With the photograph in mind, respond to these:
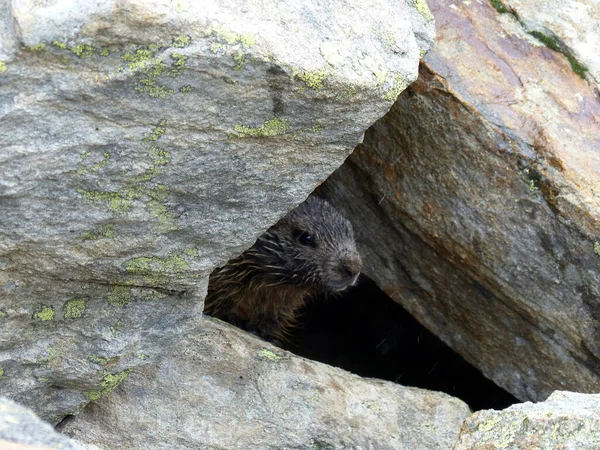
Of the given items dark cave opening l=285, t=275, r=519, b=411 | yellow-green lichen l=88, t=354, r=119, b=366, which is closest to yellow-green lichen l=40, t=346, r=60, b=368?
yellow-green lichen l=88, t=354, r=119, b=366

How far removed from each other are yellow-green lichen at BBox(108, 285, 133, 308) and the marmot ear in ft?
6.95

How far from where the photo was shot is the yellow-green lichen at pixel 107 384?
14.0ft

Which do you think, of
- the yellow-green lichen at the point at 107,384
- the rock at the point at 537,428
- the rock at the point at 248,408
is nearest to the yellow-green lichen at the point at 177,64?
the yellow-green lichen at the point at 107,384

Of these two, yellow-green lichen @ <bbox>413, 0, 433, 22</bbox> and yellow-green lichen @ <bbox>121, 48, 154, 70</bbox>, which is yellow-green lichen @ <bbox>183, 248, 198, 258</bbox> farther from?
yellow-green lichen @ <bbox>413, 0, 433, 22</bbox>

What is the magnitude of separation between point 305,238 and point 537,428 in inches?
116

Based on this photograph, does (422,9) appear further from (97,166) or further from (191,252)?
(97,166)

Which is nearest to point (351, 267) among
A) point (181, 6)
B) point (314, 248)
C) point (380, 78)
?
point (314, 248)

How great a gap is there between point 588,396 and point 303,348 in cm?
386

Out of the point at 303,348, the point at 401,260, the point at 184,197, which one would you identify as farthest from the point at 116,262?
the point at 303,348

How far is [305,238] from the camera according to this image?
6.07m

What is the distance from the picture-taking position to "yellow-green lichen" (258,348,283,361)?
5.05 meters

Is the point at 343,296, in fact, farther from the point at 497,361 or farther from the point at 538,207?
the point at 538,207

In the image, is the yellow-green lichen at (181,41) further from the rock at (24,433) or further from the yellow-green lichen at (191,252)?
the rock at (24,433)

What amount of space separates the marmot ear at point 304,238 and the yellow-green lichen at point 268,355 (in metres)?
1.15
